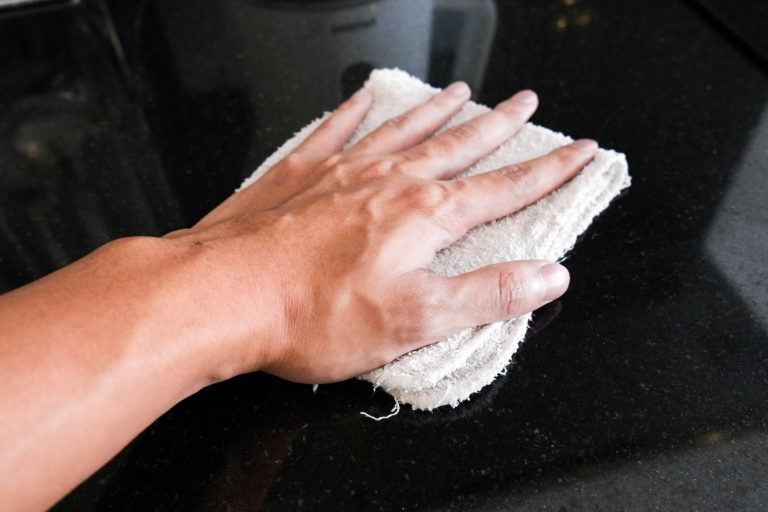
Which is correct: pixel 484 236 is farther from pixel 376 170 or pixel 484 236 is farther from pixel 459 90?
pixel 459 90

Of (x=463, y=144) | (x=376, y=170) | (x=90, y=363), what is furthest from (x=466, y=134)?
(x=90, y=363)

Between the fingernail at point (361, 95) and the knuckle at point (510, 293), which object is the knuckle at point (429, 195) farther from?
the fingernail at point (361, 95)

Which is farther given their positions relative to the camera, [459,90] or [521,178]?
[459,90]

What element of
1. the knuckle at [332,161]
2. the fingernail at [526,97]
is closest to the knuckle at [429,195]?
the knuckle at [332,161]

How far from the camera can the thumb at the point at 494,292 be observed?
0.58 meters

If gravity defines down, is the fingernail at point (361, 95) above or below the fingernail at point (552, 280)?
above

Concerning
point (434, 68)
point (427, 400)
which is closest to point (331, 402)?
point (427, 400)

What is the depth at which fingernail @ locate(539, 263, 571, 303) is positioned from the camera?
61cm

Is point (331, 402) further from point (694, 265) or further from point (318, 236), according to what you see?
point (694, 265)

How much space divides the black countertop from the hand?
5 centimetres

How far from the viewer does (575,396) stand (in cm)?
58

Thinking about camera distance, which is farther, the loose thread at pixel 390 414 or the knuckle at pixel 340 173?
the knuckle at pixel 340 173

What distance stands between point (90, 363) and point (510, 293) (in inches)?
13.4

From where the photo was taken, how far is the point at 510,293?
588mm
